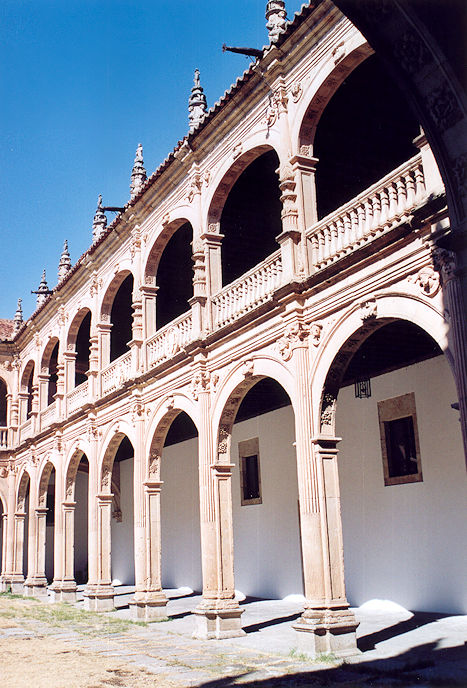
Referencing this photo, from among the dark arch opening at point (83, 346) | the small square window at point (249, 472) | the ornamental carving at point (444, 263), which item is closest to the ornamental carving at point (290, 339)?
the ornamental carving at point (444, 263)

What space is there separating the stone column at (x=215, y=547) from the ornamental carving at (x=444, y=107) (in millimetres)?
8307

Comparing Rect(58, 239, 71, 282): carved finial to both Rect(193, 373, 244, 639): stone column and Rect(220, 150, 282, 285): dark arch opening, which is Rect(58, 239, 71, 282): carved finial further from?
Rect(193, 373, 244, 639): stone column

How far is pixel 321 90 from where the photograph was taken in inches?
415

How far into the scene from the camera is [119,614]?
15984 mm

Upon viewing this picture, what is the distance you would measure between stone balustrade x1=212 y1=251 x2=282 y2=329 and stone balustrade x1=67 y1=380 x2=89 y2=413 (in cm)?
776

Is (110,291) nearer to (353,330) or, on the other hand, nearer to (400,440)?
(400,440)

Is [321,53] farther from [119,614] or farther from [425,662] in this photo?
[119,614]

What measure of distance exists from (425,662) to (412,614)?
3775 millimetres

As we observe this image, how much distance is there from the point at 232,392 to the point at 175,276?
6.91 m

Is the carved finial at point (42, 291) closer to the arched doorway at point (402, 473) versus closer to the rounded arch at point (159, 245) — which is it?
the rounded arch at point (159, 245)

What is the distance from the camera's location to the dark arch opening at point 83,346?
2316cm

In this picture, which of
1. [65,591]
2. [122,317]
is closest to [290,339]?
[122,317]

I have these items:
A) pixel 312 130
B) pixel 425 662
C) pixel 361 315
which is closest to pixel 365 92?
pixel 312 130

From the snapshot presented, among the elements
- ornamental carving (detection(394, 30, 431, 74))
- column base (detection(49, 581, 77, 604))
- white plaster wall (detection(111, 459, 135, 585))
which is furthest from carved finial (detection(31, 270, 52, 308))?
ornamental carving (detection(394, 30, 431, 74))
